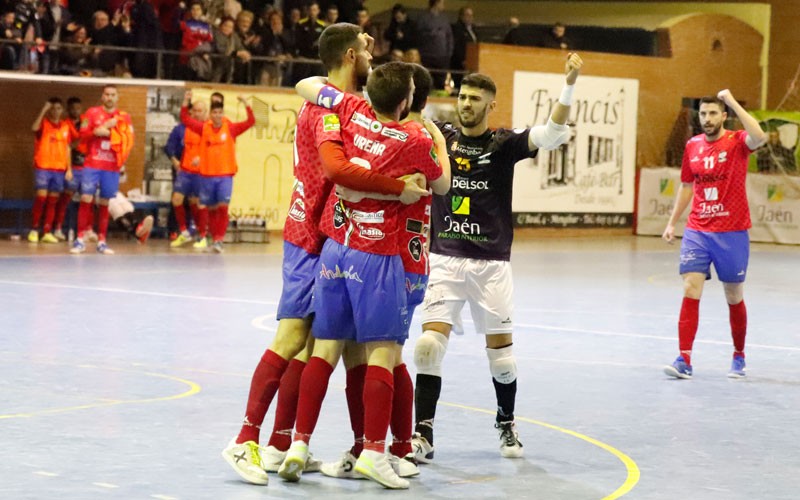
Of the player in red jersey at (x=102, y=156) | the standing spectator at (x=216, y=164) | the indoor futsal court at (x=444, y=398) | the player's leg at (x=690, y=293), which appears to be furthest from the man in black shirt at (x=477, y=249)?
the standing spectator at (x=216, y=164)

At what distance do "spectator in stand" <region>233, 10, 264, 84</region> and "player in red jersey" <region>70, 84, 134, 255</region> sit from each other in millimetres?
4804

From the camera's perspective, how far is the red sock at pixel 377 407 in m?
6.73

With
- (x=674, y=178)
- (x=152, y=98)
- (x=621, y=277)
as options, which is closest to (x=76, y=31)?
(x=152, y=98)

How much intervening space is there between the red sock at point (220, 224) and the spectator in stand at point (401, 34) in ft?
24.2

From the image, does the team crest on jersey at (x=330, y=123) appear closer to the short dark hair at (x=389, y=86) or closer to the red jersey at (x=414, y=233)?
the short dark hair at (x=389, y=86)

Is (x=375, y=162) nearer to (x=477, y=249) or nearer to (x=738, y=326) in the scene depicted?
(x=477, y=249)

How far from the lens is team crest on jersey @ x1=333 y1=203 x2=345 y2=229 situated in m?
6.86

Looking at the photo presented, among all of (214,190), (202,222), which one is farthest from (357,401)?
(202,222)

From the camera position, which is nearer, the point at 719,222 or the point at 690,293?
the point at 690,293

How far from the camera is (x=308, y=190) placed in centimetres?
706

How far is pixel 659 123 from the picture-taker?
32688 mm

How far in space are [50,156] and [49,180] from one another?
1.37 ft

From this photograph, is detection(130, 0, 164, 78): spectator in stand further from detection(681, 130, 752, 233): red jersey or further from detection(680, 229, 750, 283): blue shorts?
detection(680, 229, 750, 283): blue shorts

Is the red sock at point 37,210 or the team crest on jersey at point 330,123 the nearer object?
the team crest on jersey at point 330,123
